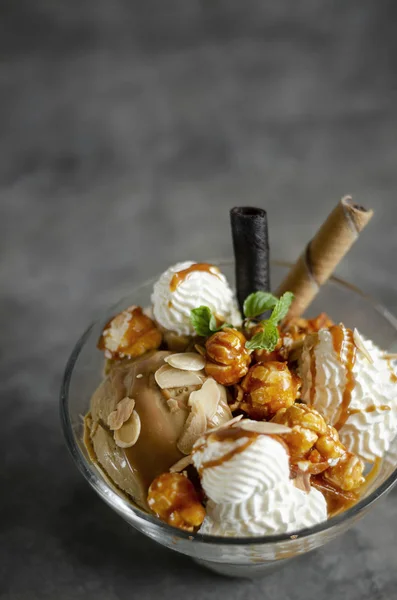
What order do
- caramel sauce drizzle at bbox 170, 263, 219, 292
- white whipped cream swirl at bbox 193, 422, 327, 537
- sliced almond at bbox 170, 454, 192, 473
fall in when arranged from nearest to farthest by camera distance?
white whipped cream swirl at bbox 193, 422, 327, 537 → sliced almond at bbox 170, 454, 192, 473 → caramel sauce drizzle at bbox 170, 263, 219, 292

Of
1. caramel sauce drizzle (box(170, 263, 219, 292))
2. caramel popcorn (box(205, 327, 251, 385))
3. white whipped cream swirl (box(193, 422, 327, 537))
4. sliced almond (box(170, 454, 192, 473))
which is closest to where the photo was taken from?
white whipped cream swirl (box(193, 422, 327, 537))

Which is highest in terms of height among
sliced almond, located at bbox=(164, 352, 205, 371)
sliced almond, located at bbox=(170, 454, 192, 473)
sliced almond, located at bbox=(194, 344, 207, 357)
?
sliced almond, located at bbox=(194, 344, 207, 357)

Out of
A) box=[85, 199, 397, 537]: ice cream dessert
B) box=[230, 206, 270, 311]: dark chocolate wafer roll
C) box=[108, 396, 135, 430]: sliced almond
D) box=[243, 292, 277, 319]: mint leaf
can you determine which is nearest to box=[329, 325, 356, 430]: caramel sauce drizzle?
box=[85, 199, 397, 537]: ice cream dessert

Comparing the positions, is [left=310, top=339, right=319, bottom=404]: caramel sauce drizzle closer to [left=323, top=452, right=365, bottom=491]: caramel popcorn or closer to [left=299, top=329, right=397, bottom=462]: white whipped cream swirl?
[left=299, top=329, right=397, bottom=462]: white whipped cream swirl

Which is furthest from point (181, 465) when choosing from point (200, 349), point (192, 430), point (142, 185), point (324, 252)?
point (142, 185)

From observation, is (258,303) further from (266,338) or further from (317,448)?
(317,448)

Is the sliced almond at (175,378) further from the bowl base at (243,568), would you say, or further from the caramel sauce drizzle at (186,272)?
the bowl base at (243,568)

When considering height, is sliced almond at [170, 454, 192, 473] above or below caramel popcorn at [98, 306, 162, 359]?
below

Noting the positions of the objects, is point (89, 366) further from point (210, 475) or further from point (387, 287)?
point (387, 287)
